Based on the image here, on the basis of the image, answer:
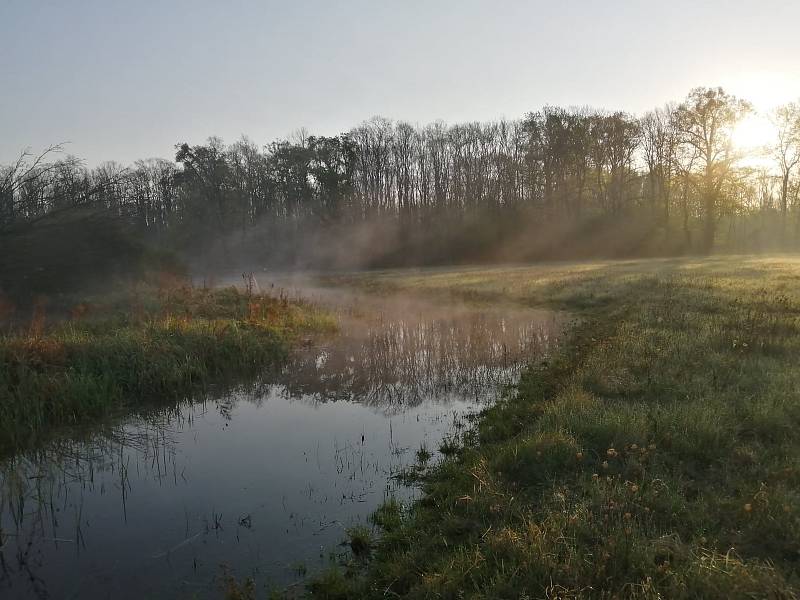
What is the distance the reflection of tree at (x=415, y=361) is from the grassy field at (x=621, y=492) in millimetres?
1514

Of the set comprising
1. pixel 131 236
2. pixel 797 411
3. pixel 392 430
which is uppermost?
pixel 131 236

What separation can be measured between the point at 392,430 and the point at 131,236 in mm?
18480

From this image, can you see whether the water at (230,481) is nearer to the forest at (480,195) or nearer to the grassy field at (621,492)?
the grassy field at (621,492)

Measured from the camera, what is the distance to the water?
4.15m

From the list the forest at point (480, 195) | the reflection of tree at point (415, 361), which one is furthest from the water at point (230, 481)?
the forest at point (480, 195)

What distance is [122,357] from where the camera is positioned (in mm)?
9070

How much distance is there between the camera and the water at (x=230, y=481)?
4.15 m

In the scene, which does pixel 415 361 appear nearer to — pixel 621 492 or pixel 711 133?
pixel 621 492

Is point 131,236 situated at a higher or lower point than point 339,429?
higher

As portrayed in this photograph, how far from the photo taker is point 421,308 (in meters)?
19.7

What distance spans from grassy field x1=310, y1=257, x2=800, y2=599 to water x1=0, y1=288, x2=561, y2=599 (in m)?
0.70

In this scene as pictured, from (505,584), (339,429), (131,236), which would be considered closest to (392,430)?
(339,429)

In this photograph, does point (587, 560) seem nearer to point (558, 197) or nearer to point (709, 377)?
point (709, 377)

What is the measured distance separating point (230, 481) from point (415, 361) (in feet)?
19.6
